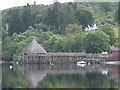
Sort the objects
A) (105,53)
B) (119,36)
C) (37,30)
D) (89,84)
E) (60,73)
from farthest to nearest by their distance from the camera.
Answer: (37,30) < (119,36) < (105,53) < (60,73) < (89,84)

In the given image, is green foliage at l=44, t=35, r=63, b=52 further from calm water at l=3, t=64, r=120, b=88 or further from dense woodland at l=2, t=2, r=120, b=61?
calm water at l=3, t=64, r=120, b=88

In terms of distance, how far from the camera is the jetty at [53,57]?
8669cm

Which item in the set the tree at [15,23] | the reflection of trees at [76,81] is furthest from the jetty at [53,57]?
the tree at [15,23]

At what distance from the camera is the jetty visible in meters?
86.7

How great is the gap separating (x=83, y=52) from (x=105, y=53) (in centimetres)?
401

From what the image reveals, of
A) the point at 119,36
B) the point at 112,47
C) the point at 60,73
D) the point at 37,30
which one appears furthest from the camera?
the point at 37,30

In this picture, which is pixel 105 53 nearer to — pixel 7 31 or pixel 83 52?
pixel 83 52

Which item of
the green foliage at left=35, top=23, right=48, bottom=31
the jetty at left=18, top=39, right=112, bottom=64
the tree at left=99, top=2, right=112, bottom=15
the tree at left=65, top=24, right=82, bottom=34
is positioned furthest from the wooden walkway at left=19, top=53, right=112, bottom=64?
the tree at left=99, top=2, right=112, bottom=15

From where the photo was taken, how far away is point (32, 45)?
3489 inches

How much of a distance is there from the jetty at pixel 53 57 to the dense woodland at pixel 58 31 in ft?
8.58

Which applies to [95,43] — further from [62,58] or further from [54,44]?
[54,44]

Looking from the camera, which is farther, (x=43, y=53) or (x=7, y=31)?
(x=7, y=31)

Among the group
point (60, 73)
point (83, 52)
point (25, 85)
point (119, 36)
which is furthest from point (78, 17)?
point (25, 85)

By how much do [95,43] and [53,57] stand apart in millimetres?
8117
